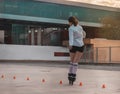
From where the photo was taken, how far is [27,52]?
1812 inches

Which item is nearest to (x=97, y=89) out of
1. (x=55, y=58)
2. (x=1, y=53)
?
(x=1, y=53)

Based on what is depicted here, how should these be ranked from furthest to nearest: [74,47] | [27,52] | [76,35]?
[27,52]
[76,35]
[74,47]

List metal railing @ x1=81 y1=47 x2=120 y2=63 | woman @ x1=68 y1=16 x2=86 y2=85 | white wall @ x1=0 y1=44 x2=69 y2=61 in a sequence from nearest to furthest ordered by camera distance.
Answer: woman @ x1=68 y1=16 x2=86 y2=85
metal railing @ x1=81 y1=47 x2=120 y2=63
white wall @ x1=0 y1=44 x2=69 y2=61

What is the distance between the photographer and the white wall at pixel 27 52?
44.3 metres

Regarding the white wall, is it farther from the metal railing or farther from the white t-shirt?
the white t-shirt

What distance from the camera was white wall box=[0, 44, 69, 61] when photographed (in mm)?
44281

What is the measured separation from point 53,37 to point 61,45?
1330 mm

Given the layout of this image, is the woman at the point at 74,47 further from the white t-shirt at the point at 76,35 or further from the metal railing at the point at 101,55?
the metal railing at the point at 101,55

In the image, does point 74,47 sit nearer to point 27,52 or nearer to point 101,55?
point 101,55

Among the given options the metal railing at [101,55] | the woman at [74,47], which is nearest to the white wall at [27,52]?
the metal railing at [101,55]

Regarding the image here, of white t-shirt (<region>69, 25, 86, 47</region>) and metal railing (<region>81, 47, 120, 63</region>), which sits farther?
metal railing (<region>81, 47, 120, 63</region>)

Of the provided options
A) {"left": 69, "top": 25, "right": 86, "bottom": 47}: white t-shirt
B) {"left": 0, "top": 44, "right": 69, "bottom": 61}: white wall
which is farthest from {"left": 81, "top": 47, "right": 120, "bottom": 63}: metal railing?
{"left": 69, "top": 25, "right": 86, "bottom": 47}: white t-shirt

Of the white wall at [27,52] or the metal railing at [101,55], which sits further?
the white wall at [27,52]

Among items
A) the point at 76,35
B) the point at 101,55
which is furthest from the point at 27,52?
the point at 76,35
